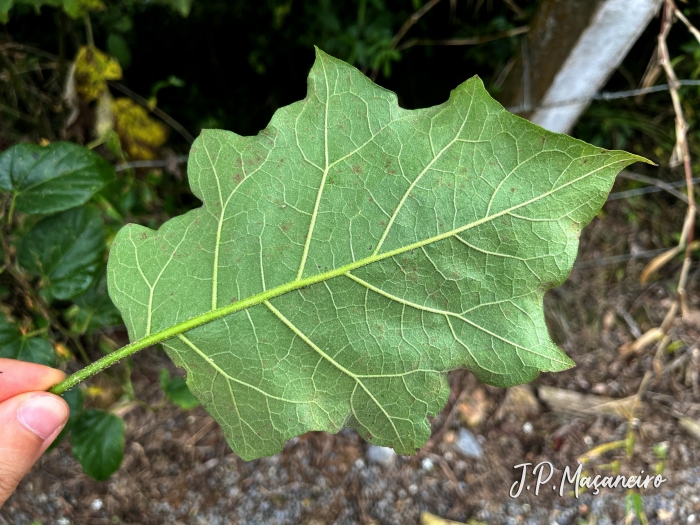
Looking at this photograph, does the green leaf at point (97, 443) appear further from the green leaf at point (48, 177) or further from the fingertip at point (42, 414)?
the green leaf at point (48, 177)

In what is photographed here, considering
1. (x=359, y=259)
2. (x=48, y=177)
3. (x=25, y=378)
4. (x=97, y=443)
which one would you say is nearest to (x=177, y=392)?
(x=97, y=443)

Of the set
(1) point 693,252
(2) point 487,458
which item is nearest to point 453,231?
(2) point 487,458

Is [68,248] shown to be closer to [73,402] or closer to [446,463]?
[73,402]

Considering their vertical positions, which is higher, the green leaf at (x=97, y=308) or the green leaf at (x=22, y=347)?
the green leaf at (x=22, y=347)

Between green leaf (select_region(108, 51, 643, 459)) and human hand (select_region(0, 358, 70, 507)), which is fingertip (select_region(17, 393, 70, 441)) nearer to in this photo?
human hand (select_region(0, 358, 70, 507))

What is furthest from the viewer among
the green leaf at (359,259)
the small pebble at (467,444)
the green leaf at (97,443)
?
the small pebble at (467,444)

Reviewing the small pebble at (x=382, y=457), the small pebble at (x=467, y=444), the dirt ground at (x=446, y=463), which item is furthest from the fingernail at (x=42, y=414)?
the small pebble at (x=467, y=444)

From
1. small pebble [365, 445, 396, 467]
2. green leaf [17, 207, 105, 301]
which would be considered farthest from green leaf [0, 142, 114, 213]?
small pebble [365, 445, 396, 467]
